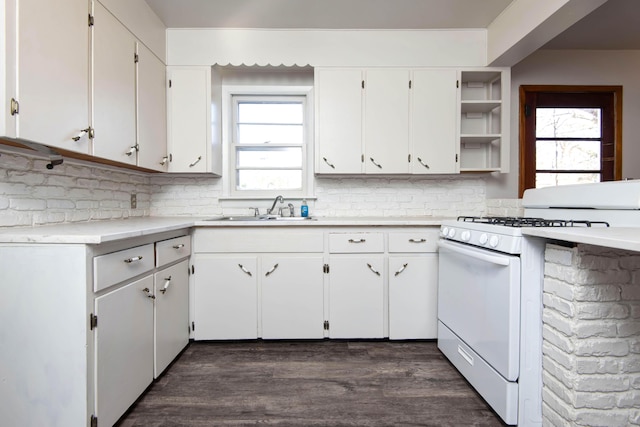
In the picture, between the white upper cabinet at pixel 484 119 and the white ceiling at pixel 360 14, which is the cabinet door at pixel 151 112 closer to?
the white ceiling at pixel 360 14

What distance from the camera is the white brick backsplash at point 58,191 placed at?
1552 mm

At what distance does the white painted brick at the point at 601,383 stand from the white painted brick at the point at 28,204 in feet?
8.55

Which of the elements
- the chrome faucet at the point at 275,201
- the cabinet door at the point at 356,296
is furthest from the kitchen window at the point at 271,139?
the cabinet door at the point at 356,296

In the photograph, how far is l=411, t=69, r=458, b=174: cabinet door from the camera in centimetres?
261

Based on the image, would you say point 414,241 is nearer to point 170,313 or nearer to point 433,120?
point 433,120

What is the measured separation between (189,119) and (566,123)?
11.3ft

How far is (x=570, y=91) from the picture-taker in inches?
119

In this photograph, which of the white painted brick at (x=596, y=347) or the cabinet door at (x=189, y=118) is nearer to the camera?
the white painted brick at (x=596, y=347)

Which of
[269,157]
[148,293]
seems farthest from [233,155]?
[148,293]

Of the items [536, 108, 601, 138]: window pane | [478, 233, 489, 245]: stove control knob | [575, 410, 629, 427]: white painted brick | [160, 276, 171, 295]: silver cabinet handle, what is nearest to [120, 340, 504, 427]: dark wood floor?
[575, 410, 629, 427]: white painted brick

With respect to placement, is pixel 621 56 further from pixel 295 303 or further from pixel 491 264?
pixel 295 303

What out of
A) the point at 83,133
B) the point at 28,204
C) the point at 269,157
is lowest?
the point at 28,204

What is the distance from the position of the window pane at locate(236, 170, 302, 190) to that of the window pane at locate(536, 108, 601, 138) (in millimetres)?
2338

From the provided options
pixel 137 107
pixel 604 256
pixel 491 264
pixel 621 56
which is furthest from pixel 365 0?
pixel 621 56
